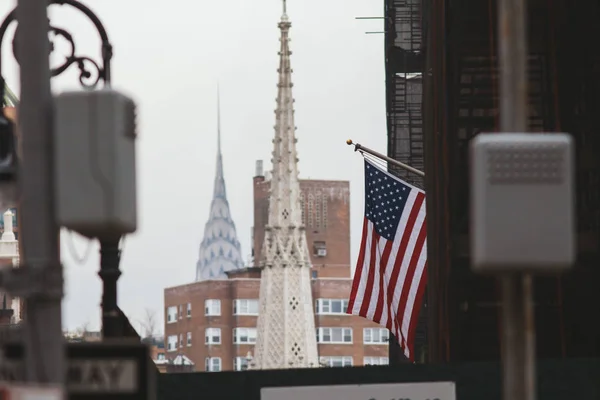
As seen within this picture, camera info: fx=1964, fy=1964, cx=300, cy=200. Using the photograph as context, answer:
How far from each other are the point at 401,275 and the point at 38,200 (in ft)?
74.9

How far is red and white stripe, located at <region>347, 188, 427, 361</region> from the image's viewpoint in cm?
3098

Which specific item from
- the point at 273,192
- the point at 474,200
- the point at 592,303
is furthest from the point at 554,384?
the point at 273,192

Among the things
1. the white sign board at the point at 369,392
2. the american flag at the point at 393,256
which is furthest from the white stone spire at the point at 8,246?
the white sign board at the point at 369,392

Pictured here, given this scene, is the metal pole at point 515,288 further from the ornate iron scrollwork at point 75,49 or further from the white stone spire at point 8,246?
the white stone spire at point 8,246

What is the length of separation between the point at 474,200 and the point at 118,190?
1.55m

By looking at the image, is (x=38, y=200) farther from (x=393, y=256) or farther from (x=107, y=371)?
(x=393, y=256)

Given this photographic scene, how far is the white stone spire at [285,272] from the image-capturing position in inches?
6181

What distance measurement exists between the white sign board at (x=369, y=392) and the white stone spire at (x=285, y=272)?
446 ft

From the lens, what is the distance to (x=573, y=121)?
23.8 m

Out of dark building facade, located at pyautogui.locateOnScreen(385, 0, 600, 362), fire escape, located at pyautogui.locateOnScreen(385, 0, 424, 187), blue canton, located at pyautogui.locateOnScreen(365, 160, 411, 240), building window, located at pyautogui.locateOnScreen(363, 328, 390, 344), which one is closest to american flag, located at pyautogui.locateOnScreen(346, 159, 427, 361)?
blue canton, located at pyautogui.locateOnScreen(365, 160, 411, 240)

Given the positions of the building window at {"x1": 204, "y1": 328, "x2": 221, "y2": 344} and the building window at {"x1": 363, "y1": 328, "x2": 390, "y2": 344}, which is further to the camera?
the building window at {"x1": 204, "y1": 328, "x2": 221, "y2": 344}

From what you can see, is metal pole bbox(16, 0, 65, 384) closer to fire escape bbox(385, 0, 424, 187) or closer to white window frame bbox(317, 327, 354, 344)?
fire escape bbox(385, 0, 424, 187)

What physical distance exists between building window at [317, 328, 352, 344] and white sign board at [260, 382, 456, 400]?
568 feet

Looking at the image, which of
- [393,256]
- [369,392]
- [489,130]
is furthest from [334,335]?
[369,392]
